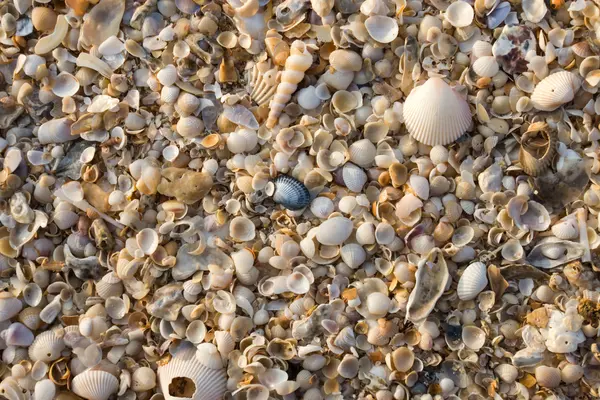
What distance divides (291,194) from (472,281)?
0.68 m

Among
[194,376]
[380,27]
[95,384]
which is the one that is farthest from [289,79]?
[95,384]

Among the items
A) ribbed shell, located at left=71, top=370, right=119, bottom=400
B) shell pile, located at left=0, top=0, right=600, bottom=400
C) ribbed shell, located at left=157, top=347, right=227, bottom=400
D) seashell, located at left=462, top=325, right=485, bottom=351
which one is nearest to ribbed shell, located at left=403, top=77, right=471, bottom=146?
shell pile, located at left=0, top=0, right=600, bottom=400

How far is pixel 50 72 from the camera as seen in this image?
8.34ft

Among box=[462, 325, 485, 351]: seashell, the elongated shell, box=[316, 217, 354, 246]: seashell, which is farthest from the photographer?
the elongated shell

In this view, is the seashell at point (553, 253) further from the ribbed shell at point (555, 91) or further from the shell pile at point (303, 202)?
the ribbed shell at point (555, 91)

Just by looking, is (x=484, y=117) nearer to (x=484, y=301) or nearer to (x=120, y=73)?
(x=484, y=301)

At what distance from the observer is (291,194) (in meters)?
2.23

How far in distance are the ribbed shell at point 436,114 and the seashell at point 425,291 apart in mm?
464

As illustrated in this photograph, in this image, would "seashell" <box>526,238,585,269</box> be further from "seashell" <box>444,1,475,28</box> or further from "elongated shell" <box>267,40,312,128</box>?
"elongated shell" <box>267,40,312,128</box>

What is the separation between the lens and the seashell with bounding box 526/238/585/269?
82.5 inches

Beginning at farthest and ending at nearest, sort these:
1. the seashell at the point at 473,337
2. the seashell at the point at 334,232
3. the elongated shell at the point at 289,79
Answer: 1. the elongated shell at the point at 289,79
2. the seashell at the point at 334,232
3. the seashell at the point at 473,337

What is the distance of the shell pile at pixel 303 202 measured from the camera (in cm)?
211

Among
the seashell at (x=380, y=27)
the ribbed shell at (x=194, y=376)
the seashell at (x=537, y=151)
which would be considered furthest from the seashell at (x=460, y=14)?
the ribbed shell at (x=194, y=376)

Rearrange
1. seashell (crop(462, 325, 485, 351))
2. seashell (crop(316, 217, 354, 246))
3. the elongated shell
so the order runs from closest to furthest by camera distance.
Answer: seashell (crop(462, 325, 485, 351))
seashell (crop(316, 217, 354, 246))
the elongated shell
